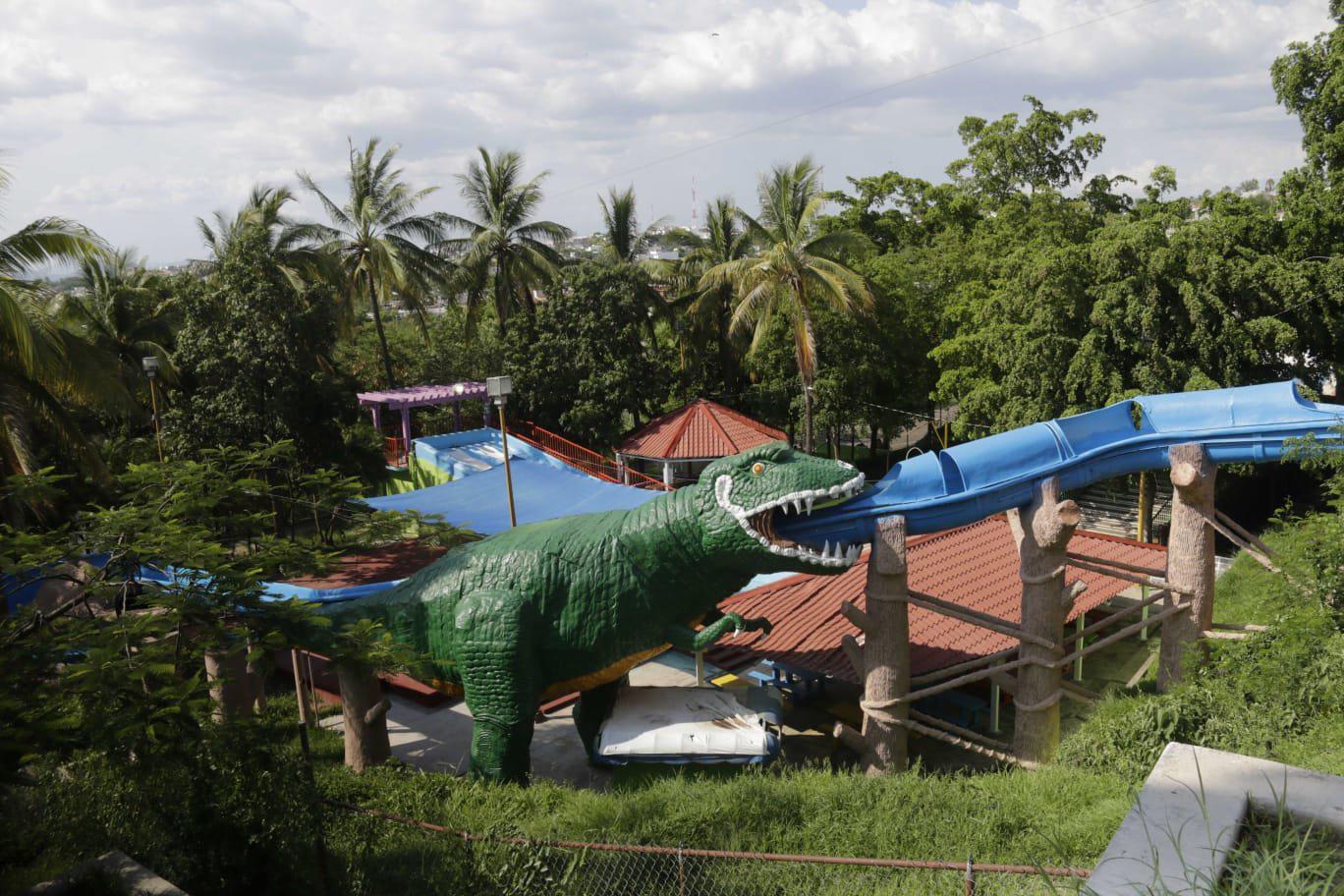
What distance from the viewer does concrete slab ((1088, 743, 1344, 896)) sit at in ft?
12.3

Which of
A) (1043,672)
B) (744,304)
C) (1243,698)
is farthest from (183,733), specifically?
(744,304)

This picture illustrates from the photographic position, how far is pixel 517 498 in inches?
627

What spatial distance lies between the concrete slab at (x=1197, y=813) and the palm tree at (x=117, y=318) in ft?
64.6

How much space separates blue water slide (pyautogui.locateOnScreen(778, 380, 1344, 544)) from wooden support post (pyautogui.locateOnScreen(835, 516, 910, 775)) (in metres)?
0.24

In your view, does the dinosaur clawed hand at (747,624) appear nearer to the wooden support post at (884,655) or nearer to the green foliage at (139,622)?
the wooden support post at (884,655)

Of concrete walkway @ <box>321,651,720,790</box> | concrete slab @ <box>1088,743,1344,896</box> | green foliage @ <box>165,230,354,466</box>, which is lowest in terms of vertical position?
concrete walkway @ <box>321,651,720,790</box>

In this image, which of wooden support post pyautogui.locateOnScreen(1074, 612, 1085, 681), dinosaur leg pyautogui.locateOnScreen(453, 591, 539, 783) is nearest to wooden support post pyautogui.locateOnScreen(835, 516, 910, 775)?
dinosaur leg pyautogui.locateOnScreen(453, 591, 539, 783)

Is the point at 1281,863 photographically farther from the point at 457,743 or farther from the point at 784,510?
the point at 457,743

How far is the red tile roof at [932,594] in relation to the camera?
1066 cm

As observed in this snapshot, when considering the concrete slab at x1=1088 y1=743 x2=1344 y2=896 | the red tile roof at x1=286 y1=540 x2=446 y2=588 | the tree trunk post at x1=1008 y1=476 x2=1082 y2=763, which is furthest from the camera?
the red tile roof at x1=286 y1=540 x2=446 y2=588

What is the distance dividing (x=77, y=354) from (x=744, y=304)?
515 inches

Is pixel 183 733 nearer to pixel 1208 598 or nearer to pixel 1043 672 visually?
pixel 1043 672

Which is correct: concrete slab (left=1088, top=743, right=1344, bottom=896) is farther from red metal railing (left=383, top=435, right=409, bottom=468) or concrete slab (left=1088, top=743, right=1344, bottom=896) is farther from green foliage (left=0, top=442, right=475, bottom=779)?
red metal railing (left=383, top=435, right=409, bottom=468)

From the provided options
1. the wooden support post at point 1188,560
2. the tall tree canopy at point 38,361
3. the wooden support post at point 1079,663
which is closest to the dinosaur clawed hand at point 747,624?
the wooden support post at point 1188,560
